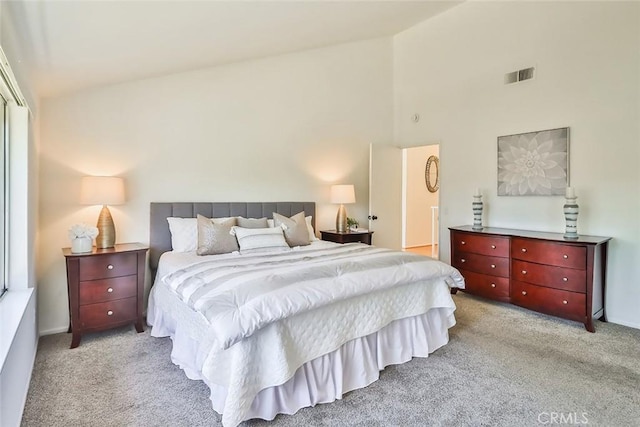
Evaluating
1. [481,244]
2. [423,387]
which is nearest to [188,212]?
[423,387]

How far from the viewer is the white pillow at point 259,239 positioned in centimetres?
334

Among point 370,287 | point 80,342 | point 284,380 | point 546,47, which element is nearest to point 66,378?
point 80,342

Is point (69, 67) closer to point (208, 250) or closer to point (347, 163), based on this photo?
point (208, 250)

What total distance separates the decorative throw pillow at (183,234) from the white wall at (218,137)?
32cm

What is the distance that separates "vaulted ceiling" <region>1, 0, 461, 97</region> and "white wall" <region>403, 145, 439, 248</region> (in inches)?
142

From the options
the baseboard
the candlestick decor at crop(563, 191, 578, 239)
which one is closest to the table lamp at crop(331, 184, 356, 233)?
the candlestick decor at crop(563, 191, 578, 239)

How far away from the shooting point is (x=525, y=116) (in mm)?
4117

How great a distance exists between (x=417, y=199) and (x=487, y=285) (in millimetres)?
3938

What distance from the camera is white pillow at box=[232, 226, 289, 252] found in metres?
3.34

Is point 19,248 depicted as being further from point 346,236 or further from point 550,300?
point 550,300

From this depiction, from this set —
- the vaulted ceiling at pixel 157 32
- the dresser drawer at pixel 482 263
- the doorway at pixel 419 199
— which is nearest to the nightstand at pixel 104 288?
the vaulted ceiling at pixel 157 32

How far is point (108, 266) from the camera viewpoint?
118 inches

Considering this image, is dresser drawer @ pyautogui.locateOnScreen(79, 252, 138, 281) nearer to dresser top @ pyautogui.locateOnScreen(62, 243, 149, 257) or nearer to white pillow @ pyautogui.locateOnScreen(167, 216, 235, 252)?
dresser top @ pyautogui.locateOnScreen(62, 243, 149, 257)

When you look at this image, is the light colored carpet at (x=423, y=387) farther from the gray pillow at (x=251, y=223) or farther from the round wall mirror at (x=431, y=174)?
the round wall mirror at (x=431, y=174)
